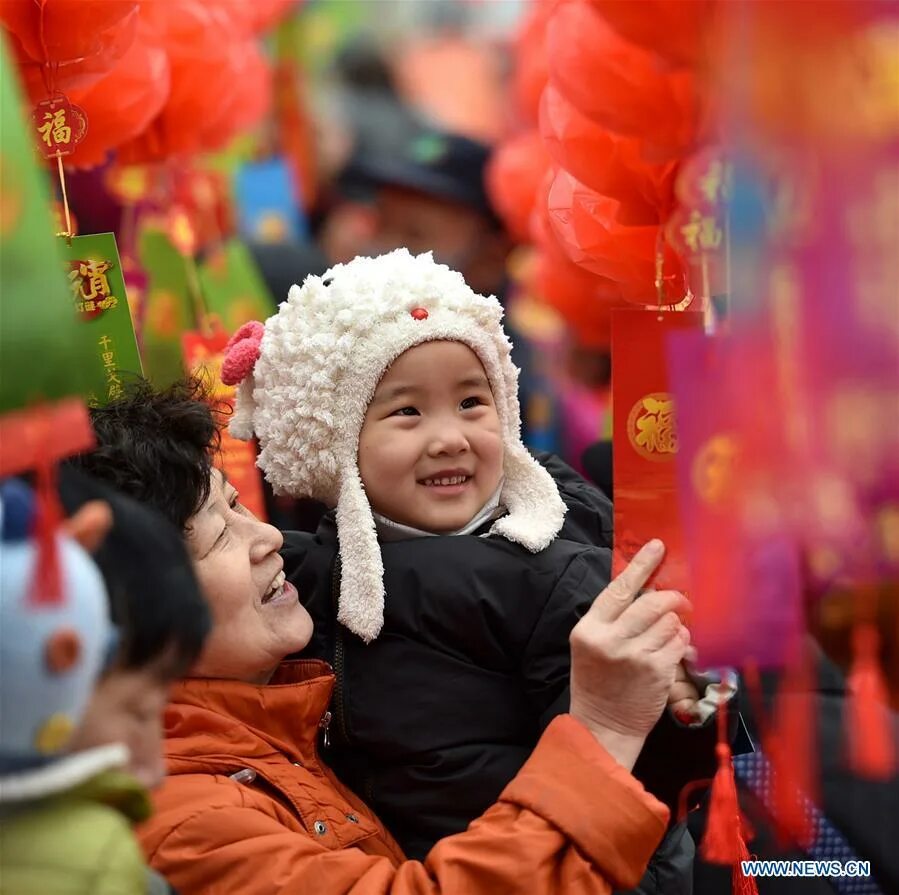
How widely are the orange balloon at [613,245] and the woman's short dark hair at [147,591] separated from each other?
0.77m

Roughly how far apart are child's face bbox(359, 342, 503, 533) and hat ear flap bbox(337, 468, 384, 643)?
4cm

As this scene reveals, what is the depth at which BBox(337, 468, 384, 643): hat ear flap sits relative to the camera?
1.78 metres

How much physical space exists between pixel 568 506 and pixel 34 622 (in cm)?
111

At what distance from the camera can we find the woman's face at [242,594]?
5.51ft

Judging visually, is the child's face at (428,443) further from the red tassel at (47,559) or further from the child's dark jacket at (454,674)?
the red tassel at (47,559)

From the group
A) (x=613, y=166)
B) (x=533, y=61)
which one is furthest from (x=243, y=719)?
(x=533, y=61)

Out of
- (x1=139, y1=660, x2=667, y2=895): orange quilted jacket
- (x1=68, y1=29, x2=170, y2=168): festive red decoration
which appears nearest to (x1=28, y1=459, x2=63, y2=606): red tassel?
(x1=139, y1=660, x2=667, y2=895): orange quilted jacket

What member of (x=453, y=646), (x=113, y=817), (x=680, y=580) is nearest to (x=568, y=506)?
(x=453, y=646)

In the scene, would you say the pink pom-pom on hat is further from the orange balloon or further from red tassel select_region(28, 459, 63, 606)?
red tassel select_region(28, 459, 63, 606)

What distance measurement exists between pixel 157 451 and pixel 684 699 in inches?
26.6

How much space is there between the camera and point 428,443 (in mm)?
1860

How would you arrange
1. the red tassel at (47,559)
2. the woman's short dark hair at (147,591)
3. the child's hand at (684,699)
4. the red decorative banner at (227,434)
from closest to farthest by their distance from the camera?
the red tassel at (47,559) → the woman's short dark hair at (147,591) → the child's hand at (684,699) → the red decorative banner at (227,434)

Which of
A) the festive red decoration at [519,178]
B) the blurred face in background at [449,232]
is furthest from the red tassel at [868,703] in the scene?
the blurred face in background at [449,232]

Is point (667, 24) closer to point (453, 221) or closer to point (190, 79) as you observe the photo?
point (190, 79)
